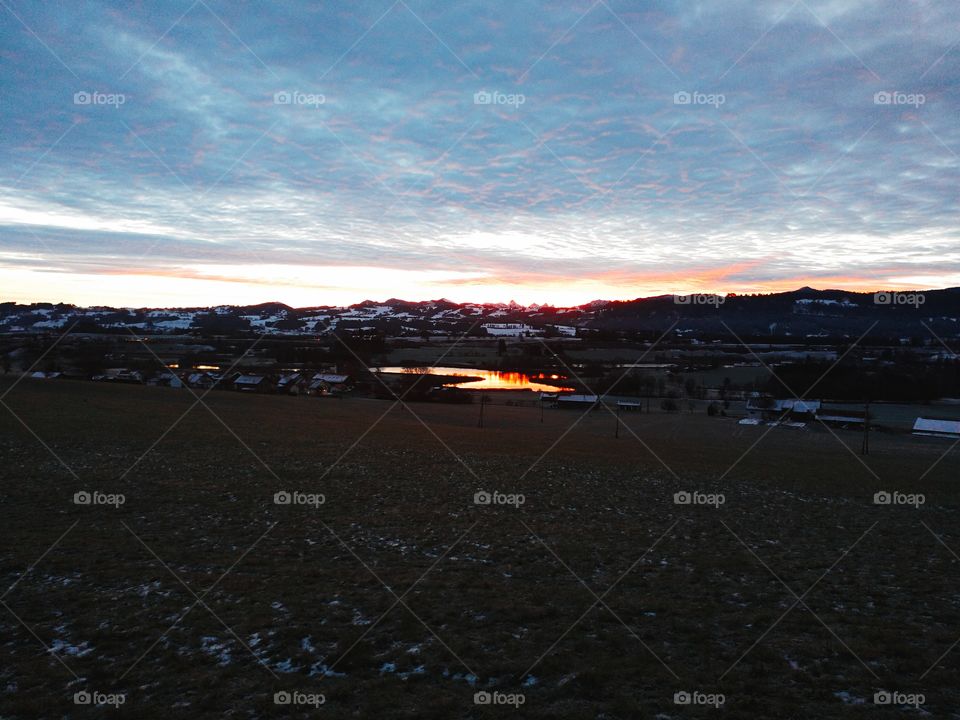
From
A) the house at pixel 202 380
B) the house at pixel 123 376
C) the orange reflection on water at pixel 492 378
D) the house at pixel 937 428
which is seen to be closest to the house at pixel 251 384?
the house at pixel 202 380

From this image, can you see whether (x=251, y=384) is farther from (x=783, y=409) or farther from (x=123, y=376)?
(x=783, y=409)

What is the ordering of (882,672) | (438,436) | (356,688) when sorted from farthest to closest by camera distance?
(438,436) → (882,672) → (356,688)

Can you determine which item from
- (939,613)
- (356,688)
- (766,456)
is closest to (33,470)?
(356,688)

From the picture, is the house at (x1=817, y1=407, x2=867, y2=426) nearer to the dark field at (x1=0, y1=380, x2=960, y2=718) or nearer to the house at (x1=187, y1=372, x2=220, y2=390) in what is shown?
the dark field at (x1=0, y1=380, x2=960, y2=718)

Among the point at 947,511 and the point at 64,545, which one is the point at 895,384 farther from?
the point at 64,545

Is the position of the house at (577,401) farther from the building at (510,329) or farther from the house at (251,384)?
the building at (510,329)

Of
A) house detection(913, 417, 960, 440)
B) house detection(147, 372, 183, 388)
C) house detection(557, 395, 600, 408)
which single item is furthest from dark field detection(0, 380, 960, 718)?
house detection(147, 372, 183, 388)
